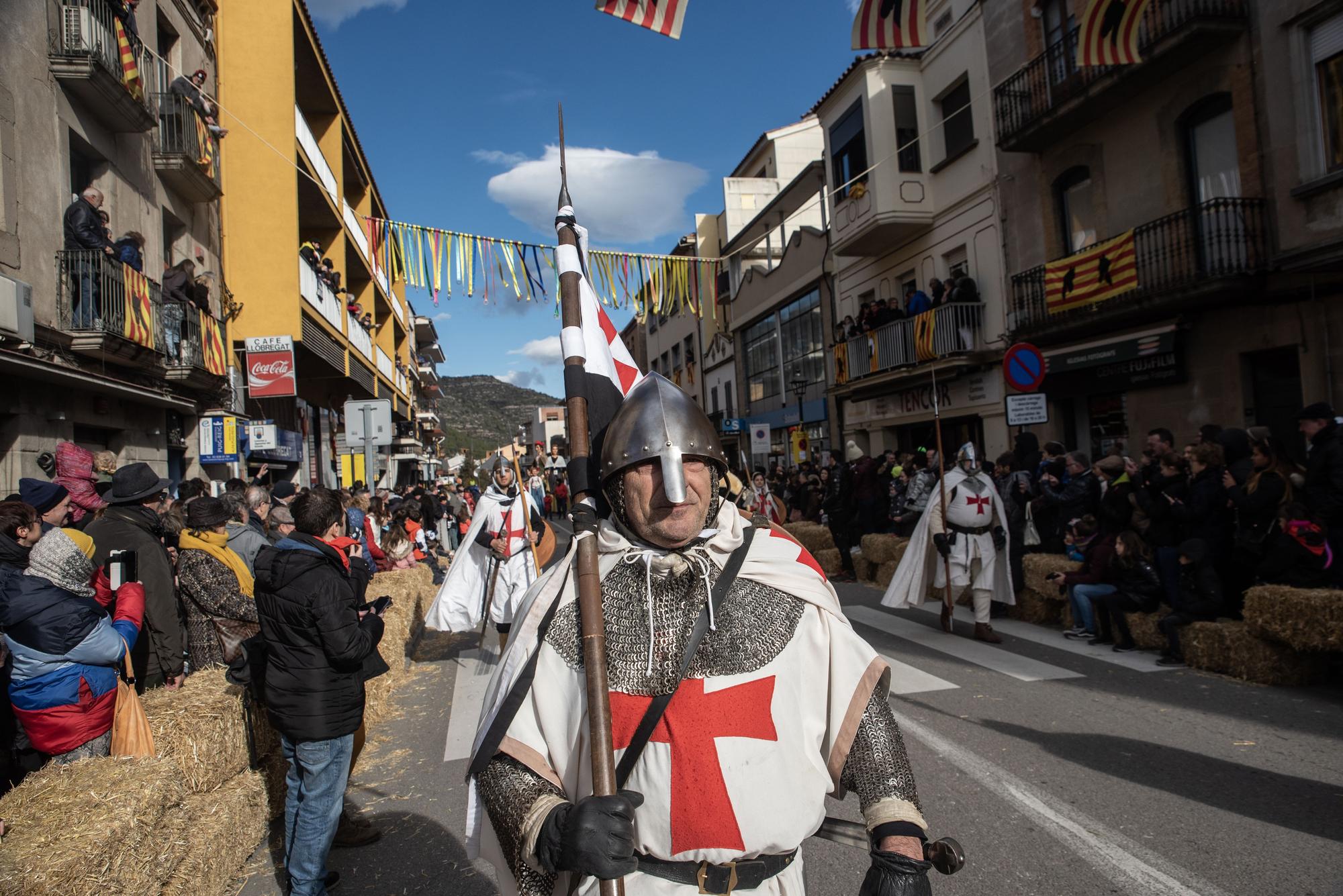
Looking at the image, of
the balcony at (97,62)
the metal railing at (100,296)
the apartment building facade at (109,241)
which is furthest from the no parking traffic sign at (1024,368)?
the balcony at (97,62)

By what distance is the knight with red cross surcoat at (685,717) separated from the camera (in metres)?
1.74

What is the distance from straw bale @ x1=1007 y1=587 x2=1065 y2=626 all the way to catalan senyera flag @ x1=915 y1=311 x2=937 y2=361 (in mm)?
9213

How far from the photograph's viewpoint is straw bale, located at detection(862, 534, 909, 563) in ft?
37.2

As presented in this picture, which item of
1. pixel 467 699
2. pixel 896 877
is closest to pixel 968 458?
pixel 467 699

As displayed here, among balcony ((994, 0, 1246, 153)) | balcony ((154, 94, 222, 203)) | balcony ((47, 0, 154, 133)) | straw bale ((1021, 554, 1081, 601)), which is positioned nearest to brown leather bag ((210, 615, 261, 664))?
straw bale ((1021, 554, 1081, 601))

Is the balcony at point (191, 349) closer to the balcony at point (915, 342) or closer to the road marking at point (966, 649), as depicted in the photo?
the road marking at point (966, 649)

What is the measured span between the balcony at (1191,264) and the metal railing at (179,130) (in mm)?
15035

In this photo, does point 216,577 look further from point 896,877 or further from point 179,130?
point 179,130

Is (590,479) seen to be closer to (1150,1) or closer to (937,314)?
(1150,1)

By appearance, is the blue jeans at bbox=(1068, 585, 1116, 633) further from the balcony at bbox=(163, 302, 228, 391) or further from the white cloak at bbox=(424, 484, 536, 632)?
the balcony at bbox=(163, 302, 228, 391)

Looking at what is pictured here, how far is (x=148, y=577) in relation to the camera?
196 inches

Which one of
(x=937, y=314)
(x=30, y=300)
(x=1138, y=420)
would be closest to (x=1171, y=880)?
(x=30, y=300)

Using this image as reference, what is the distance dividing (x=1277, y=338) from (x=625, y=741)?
501 inches

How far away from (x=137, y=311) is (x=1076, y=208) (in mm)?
15490
